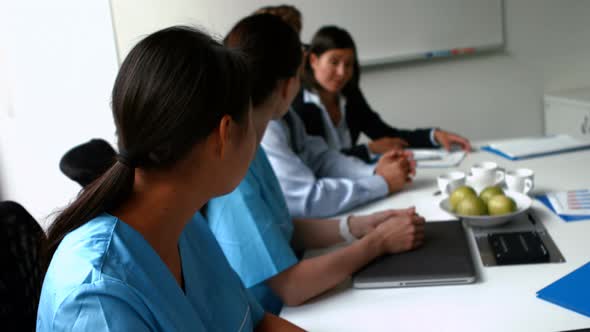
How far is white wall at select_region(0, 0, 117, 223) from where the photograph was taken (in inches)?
136

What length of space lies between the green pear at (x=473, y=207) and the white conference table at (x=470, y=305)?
0.07 meters

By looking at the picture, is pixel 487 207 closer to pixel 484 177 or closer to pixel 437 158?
pixel 484 177

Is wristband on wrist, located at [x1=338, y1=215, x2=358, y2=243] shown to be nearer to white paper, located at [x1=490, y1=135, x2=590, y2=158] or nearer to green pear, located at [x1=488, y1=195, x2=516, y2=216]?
green pear, located at [x1=488, y1=195, x2=516, y2=216]

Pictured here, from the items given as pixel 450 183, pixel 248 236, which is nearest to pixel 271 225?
pixel 248 236

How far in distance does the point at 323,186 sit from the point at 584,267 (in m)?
0.71

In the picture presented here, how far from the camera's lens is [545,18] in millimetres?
3344

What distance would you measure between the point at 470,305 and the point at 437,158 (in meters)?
1.18

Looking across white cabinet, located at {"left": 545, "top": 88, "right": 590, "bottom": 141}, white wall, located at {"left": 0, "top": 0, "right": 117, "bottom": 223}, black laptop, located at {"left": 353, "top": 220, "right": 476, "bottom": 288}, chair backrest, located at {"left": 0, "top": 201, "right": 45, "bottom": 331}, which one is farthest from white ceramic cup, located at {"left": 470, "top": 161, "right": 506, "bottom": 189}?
white wall, located at {"left": 0, "top": 0, "right": 117, "bottom": 223}

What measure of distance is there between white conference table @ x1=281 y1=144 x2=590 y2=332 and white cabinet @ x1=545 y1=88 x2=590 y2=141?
201 cm

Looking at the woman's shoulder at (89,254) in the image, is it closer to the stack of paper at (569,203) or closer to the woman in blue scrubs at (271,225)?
the woman in blue scrubs at (271,225)

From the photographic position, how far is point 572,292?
3.25ft

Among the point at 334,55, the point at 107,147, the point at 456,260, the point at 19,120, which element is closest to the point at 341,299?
the point at 456,260

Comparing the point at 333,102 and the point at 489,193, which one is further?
the point at 333,102

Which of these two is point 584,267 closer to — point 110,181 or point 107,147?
point 110,181
